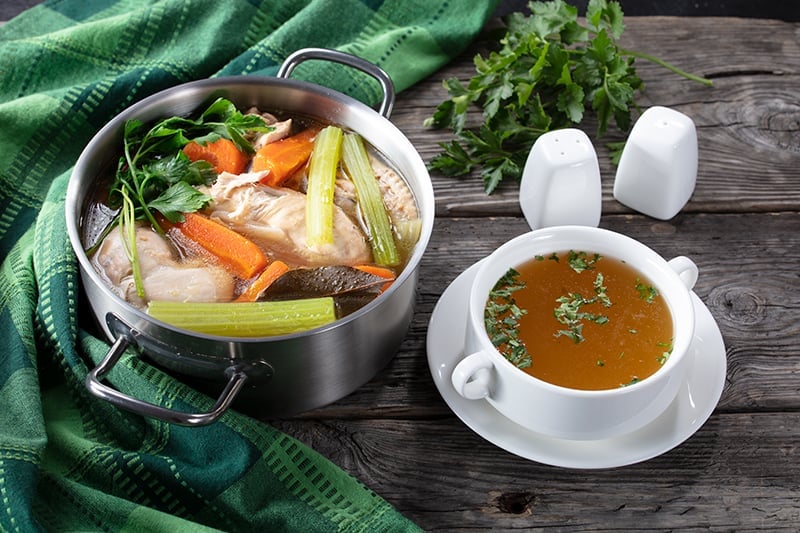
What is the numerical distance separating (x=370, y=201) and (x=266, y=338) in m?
0.49

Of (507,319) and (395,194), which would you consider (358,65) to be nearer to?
(395,194)

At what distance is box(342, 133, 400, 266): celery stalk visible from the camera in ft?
6.31

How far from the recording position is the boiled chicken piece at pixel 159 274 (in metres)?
1.80

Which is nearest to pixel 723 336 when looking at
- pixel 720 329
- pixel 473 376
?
pixel 720 329

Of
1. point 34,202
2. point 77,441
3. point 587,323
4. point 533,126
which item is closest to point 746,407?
point 587,323

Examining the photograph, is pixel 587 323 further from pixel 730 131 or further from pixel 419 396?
pixel 730 131

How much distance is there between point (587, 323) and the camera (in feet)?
5.73

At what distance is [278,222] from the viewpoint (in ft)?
6.35

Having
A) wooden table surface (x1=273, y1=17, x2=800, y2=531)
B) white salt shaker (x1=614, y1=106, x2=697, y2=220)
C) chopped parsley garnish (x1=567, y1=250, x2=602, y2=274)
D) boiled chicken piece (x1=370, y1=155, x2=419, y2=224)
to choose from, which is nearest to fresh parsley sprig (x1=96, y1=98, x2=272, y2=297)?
boiled chicken piece (x1=370, y1=155, x2=419, y2=224)

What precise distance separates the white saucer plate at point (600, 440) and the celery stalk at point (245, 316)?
0.85 ft

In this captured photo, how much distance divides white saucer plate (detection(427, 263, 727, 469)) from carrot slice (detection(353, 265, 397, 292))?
0.45 feet

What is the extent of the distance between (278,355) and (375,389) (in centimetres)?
33

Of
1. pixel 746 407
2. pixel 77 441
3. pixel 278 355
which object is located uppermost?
pixel 278 355

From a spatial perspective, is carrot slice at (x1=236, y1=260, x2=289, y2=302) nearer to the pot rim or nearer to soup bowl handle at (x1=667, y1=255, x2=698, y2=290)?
the pot rim
